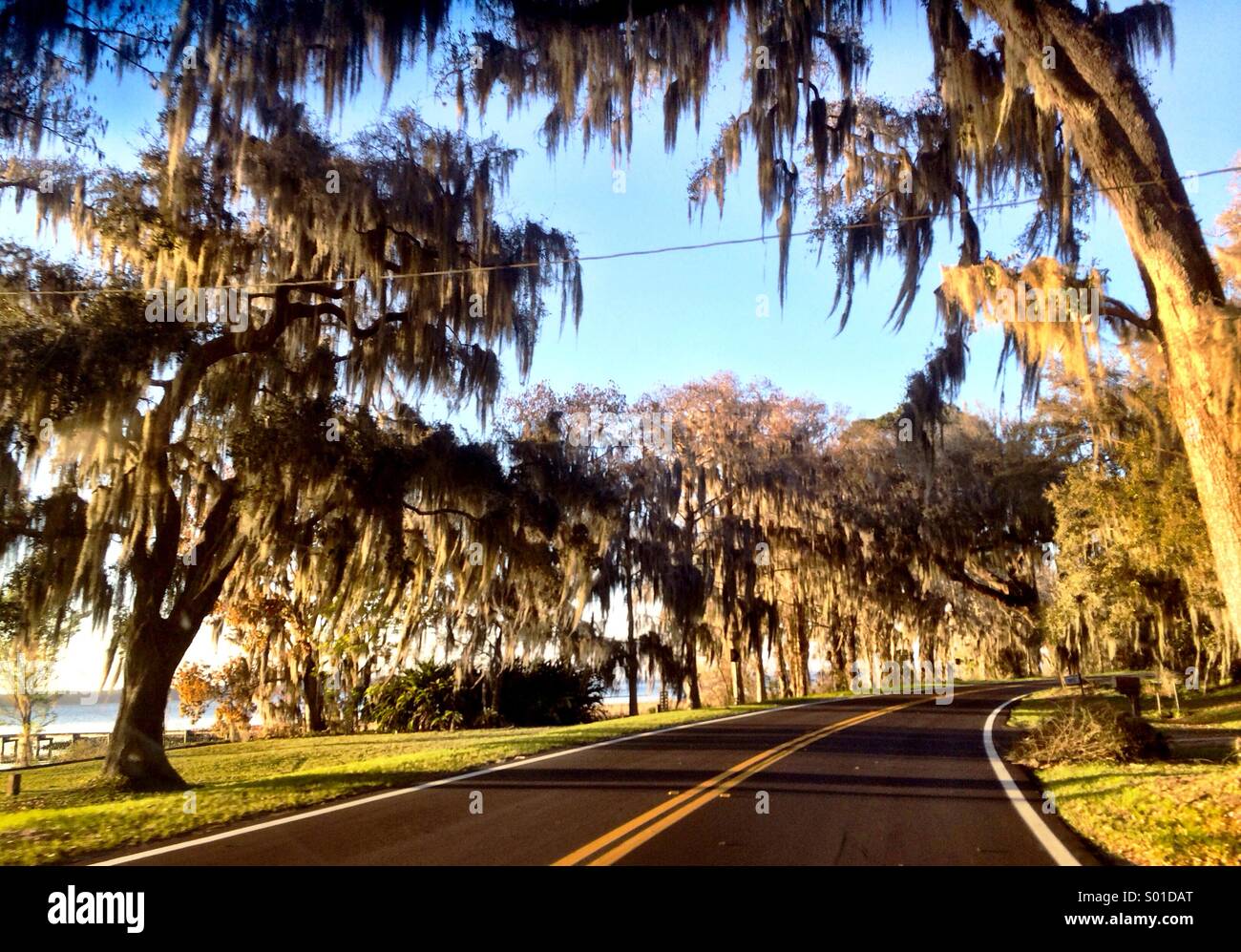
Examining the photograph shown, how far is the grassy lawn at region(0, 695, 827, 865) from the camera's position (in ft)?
24.0

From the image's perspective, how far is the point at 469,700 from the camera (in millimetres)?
23328

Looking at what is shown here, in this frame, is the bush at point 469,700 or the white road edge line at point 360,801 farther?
the bush at point 469,700

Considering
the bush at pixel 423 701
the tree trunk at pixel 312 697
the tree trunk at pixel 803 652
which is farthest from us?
the tree trunk at pixel 803 652

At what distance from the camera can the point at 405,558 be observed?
1470cm

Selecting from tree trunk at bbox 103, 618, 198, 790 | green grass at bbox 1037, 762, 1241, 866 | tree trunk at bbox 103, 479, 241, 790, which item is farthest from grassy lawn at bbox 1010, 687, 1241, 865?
tree trunk at bbox 103, 618, 198, 790

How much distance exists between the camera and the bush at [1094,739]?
10.2 meters

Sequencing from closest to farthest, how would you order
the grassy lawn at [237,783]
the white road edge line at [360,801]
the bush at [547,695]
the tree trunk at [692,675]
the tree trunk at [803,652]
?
1. the white road edge line at [360,801]
2. the grassy lawn at [237,783]
3. the bush at [547,695]
4. the tree trunk at [692,675]
5. the tree trunk at [803,652]

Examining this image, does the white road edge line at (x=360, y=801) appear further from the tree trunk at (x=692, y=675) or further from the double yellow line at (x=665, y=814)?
the tree trunk at (x=692, y=675)

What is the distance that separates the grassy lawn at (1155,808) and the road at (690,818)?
31 centimetres

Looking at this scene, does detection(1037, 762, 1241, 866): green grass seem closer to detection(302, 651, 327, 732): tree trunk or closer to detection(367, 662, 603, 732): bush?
detection(367, 662, 603, 732): bush

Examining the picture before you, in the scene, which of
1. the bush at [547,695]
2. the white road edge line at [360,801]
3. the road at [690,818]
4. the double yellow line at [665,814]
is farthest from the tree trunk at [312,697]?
the double yellow line at [665,814]
